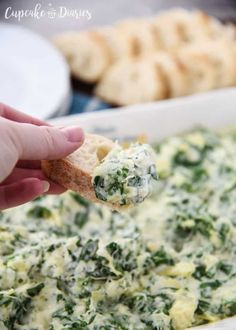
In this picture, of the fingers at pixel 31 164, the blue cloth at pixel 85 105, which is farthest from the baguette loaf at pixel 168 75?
the fingers at pixel 31 164

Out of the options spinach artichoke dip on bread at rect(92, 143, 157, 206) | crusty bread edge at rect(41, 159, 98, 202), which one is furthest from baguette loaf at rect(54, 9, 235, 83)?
spinach artichoke dip on bread at rect(92, 143, 157, 206)

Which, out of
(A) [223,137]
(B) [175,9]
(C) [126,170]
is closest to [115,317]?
(C) [126,170]

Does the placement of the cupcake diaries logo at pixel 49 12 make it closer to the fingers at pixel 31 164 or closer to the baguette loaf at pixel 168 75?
the fingers at pixel 31 164

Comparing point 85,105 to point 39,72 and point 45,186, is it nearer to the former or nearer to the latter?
point 39,72

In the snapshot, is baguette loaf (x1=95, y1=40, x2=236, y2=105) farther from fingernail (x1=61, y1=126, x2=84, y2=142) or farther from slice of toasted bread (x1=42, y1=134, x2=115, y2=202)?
fingernail (x1=61, y1=126, x2=84, y2=142)

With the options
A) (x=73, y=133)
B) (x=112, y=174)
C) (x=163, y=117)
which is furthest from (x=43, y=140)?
(x=163, y=117)
